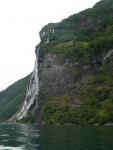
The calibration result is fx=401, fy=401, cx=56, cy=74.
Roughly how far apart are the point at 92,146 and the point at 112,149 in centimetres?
470

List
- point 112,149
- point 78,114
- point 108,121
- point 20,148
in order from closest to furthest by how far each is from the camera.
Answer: point 112,149, point 20,148, point 108,121, point 78,114

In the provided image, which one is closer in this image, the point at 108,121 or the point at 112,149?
the point at 112,149

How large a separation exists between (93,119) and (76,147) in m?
131

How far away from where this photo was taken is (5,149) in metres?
53.2

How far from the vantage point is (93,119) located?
603ft

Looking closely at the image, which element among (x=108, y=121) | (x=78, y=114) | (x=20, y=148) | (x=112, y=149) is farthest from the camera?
(x=78, y=114)

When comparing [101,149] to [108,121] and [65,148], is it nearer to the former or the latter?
[65,148]

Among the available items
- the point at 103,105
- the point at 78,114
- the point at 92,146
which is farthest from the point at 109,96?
the point at 92,146

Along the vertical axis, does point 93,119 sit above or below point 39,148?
below

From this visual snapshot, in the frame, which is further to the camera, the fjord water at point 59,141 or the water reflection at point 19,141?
the water reflection at point 19,141

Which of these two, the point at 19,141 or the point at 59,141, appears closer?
the point at 59,141

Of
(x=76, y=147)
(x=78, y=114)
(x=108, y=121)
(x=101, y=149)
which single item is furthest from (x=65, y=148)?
(x=78, y=114)

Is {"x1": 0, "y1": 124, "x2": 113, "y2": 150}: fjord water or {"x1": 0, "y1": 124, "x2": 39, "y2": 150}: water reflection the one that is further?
{"x1": 0, "y1": 124, "x2": 39, "y2": 150}: water reflection

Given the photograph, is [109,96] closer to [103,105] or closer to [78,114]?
[103,105]
